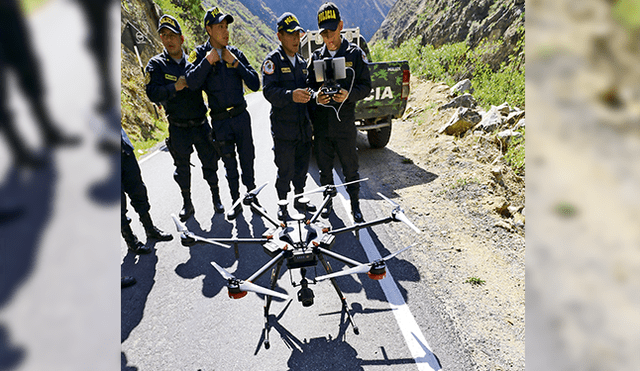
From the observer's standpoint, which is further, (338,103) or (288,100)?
(338,103)

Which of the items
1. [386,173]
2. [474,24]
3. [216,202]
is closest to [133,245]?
[216,202]

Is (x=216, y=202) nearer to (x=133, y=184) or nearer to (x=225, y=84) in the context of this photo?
(x=133, y=184)

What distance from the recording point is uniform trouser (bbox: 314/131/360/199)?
4105 mm

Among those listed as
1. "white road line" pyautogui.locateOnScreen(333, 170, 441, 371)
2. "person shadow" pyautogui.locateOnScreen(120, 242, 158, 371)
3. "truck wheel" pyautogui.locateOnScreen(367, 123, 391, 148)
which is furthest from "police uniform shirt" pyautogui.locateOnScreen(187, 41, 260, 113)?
"truck wheel" pyautogui.locateOnScreen(367, 123, 391, 148)

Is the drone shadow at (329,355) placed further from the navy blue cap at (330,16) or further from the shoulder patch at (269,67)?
the navy blue cap at (330,16)

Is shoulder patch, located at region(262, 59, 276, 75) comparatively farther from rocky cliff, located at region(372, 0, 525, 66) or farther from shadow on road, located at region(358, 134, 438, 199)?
rocky cliff, located at region(372, 0, 525, 66)

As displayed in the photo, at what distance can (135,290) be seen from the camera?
A: 10.4ft

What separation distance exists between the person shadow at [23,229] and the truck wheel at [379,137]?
269 inches

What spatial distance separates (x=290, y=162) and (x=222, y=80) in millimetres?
1262

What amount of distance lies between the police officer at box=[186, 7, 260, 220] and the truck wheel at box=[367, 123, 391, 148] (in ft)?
11.1

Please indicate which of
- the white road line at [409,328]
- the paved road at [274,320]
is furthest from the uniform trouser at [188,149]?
the white road line at [409,328]

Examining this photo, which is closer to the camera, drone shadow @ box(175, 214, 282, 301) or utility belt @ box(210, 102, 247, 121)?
drone shadow @ box(175, 214, 282, 301)

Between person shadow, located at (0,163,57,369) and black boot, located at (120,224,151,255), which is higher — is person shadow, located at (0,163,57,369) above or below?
above

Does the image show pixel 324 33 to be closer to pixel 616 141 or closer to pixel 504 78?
pixel 616 141
